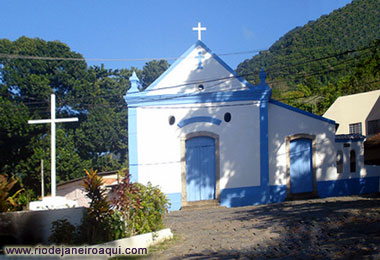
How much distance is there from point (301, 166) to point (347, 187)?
8.43 feet

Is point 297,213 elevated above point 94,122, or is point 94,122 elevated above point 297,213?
point 94,122

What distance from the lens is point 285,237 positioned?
30.6 feet

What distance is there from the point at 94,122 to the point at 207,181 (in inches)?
809

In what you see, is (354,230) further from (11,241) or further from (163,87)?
(163,87)

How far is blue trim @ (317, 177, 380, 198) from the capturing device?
62.9 ft

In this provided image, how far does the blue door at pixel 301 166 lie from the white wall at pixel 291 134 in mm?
360

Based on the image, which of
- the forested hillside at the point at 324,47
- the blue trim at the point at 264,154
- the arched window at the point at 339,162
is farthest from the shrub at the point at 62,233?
the forested hillside at the point at 324,47

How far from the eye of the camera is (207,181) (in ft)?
58.6

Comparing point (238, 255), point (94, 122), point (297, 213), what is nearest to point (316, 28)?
point (94, 122)

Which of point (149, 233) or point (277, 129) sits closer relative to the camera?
point (149, 233)

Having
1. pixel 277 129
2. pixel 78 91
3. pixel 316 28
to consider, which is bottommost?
pixel 277 129

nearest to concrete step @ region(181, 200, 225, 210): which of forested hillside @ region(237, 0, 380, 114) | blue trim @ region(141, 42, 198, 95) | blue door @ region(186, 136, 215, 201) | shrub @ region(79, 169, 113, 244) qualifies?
blue door @ region(186, 136, 215, 201)

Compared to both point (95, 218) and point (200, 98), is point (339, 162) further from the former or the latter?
point (95, 218)

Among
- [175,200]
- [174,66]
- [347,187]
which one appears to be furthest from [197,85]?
[347,187]
